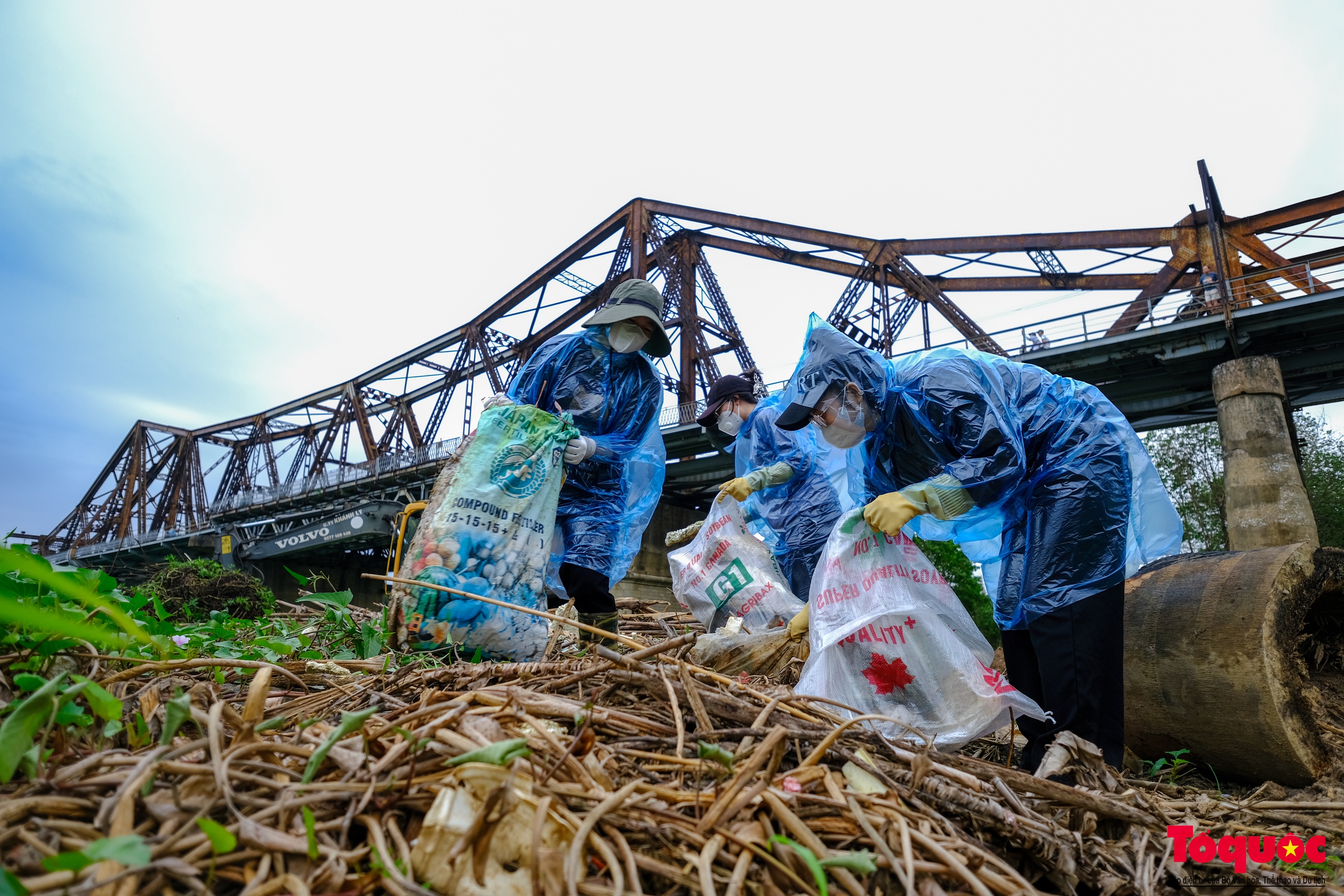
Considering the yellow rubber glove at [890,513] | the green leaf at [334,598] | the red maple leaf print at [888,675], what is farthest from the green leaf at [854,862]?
the green leaf at [334,598]

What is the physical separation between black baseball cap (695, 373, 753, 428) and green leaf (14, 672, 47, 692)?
3.63m

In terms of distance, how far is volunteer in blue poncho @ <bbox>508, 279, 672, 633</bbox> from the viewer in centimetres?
306

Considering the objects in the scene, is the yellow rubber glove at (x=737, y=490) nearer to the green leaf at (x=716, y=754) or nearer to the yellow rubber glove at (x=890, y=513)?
the yellow rubber glove at (x=890, y=513)

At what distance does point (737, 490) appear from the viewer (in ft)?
12.1

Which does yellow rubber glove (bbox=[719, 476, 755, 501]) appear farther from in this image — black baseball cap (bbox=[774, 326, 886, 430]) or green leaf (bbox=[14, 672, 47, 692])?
green leaf (bbox=[14, 672, 47, 692])

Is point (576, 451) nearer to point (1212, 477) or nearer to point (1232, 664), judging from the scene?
point (1232, 664)

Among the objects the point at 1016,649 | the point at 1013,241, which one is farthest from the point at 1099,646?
the point at 1013,241

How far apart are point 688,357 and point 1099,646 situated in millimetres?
17553

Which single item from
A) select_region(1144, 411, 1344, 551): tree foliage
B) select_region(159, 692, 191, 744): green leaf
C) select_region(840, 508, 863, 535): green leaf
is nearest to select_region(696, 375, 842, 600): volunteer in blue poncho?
select_region(840, 508, 863, 535): green leaf

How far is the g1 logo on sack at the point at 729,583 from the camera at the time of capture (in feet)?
11.1

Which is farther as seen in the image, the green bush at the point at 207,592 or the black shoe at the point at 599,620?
the green bush at the point at 207,592

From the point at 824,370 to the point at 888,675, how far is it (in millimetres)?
1024

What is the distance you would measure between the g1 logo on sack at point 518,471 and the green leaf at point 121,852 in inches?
70.4

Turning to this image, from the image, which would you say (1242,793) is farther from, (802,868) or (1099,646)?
(802,868)
